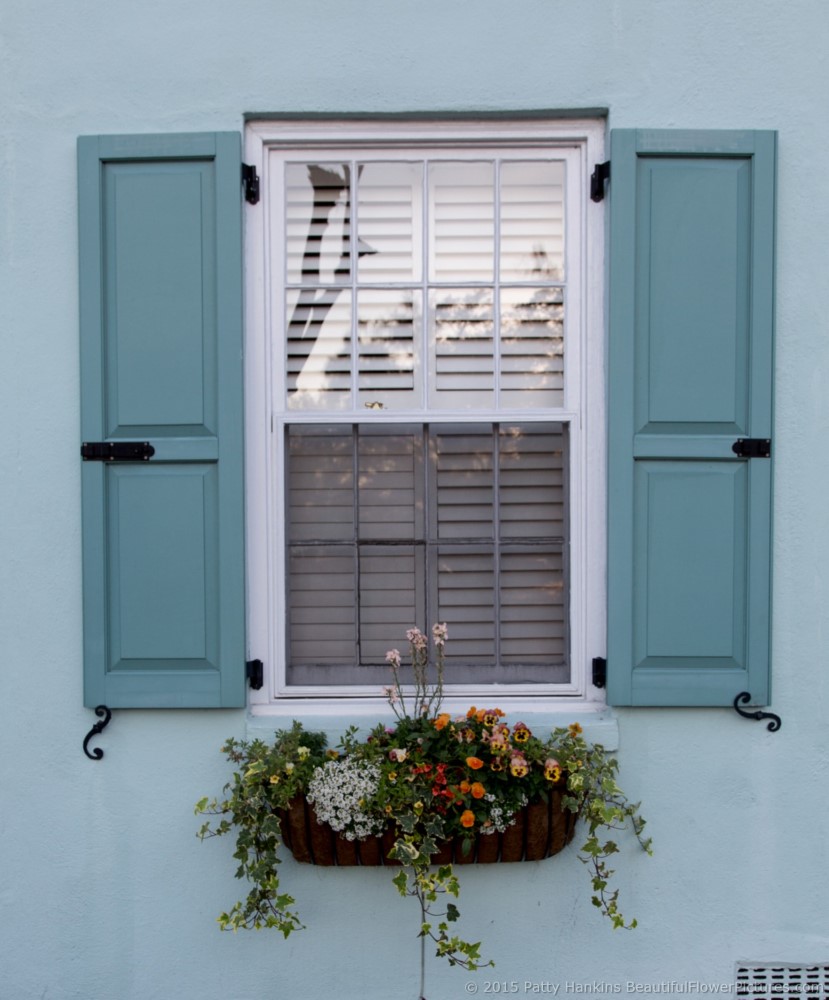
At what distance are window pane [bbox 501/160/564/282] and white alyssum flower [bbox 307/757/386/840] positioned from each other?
5.26ft

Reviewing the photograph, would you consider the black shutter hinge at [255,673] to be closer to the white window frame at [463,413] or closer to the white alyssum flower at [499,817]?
the white window frame at [463,413]

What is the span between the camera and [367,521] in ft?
9.57

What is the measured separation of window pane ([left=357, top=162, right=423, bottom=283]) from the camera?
2881 mm

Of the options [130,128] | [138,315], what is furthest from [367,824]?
[130,128]

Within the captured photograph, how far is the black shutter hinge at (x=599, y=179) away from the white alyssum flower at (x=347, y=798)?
72.4 inches

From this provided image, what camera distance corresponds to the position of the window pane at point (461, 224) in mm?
2881

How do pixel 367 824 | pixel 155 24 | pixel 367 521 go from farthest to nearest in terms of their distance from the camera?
pixel 367 521 → pixel 155 24 → pixel 367 824

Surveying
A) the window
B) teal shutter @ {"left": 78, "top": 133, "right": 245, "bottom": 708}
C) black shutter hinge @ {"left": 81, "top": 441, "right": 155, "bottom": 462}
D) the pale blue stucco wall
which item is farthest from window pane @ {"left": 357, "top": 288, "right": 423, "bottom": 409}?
black shutter hinge @ {"left": 81, "top": 441, "right": 155, "bottom": 462}

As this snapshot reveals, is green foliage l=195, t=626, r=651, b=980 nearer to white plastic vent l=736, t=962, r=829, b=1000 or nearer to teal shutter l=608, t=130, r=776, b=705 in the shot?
teal shutter l=608, t=130, r=776, b=705

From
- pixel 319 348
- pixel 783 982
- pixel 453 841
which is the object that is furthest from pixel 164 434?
pixel 783 982

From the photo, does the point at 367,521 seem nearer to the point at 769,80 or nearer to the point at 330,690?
the point at 330,690

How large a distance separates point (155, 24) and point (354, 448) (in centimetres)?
141

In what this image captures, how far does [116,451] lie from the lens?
276cm

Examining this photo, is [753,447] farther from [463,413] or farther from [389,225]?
[389,225]
